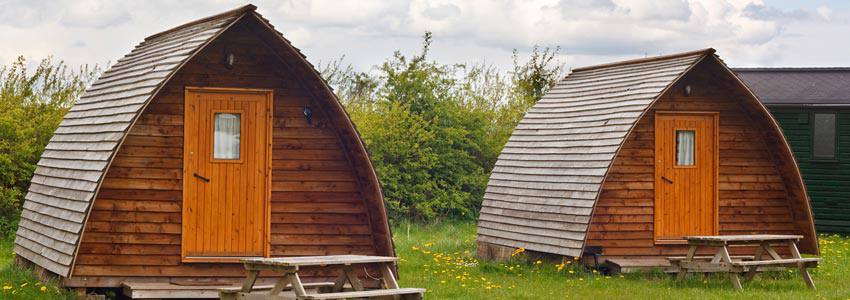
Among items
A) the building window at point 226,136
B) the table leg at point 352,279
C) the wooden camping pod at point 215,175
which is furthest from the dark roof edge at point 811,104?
the table leg at point 352,279

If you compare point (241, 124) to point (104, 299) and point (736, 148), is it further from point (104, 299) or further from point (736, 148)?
point (736, 148)

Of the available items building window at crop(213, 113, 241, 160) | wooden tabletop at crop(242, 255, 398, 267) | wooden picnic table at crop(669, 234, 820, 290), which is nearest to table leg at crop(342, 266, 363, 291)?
wooden tabletop at crop(242, 255, 398, 267)

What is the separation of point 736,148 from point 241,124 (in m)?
7.49

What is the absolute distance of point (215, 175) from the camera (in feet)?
41.9

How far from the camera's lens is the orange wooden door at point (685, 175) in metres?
16.6

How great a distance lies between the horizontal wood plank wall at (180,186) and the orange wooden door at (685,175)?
5.07 metres

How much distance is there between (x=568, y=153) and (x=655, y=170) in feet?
3.88

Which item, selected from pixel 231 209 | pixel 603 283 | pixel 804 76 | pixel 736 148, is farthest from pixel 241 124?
pixel 804 76

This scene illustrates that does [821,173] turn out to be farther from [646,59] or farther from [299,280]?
[299,280]

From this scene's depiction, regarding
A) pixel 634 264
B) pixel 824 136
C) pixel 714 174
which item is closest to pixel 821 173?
pixel 824 136

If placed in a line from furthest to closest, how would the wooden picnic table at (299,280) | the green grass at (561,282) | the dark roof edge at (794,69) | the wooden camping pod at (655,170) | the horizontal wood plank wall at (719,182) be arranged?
the dark roof edge at (794,69)
the horizontal wood plank wall at (719,182)
the wooden camping pod at (655,170)
the green grass at (561,282)
the wooden picnic table at (299,280)

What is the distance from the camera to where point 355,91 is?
27969mm

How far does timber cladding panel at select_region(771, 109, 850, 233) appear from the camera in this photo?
24188mm

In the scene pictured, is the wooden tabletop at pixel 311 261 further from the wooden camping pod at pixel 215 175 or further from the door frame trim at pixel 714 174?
the door frame trim at pixel 714 174
